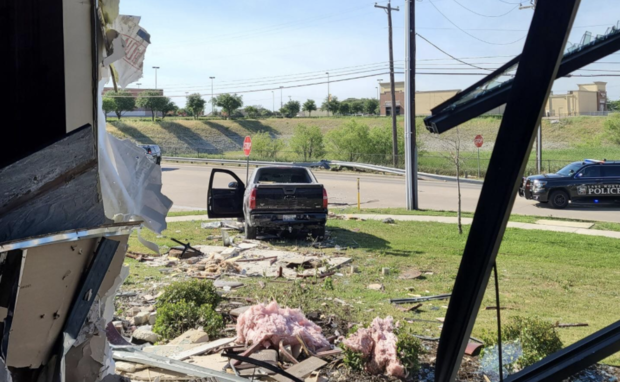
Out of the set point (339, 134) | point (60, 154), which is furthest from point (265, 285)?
point (339, 134)

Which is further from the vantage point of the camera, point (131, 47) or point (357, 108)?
point (357, 108)

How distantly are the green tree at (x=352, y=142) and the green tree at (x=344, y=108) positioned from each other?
42.8 m

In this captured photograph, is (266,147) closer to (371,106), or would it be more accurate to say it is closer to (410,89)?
(410,89)

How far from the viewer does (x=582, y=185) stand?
2017 centimetres

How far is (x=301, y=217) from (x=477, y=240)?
34.4ft

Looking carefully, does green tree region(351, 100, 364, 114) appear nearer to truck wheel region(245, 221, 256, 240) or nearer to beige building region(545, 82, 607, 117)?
truck wheel region(245, 221, 256, 240)

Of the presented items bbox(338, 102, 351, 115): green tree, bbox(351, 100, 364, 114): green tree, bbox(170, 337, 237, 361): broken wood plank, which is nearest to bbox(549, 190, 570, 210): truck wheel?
bbox(170, 337, 237, 361): broken wood plank

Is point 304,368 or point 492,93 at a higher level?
point 492,93

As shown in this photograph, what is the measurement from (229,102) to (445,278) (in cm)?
8030

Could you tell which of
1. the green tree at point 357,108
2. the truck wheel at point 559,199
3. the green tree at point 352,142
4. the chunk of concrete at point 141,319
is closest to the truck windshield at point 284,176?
the chunk of concrete at point 141,319

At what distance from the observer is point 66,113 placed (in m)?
2.62

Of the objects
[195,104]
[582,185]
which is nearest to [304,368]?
[582,185]

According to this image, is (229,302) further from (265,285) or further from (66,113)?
(66,113)

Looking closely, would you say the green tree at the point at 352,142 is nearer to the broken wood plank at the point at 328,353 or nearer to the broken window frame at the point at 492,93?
the broken wood plank at the point at 328,353
